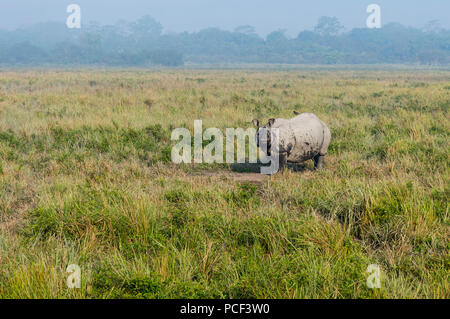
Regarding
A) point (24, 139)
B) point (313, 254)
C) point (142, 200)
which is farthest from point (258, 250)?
point (24, 139)

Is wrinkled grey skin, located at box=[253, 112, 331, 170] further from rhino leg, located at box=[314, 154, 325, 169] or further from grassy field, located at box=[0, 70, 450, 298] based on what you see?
grassy field, located at box=[0, 70, 450, 298]

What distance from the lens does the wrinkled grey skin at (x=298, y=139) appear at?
7.09 meters

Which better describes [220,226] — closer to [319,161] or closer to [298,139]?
[298,139]

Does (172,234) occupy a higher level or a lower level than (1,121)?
lower

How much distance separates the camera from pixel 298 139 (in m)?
7.32

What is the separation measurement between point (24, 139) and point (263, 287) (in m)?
8.51

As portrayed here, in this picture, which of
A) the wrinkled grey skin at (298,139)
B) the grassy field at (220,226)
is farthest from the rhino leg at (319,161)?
the grassy field at (220,226)

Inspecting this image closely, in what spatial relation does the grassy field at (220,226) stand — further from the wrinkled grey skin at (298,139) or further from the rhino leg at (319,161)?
the wrinkled grey skin at (298,139)

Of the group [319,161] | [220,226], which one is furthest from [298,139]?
[220,226]

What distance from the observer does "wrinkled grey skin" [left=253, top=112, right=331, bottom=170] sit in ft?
23.3

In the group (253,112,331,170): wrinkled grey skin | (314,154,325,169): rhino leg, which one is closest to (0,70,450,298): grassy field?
(314,154,325,169): rhino leg

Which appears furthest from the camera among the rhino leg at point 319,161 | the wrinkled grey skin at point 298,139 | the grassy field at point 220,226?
the rhino leg at point 319,161
